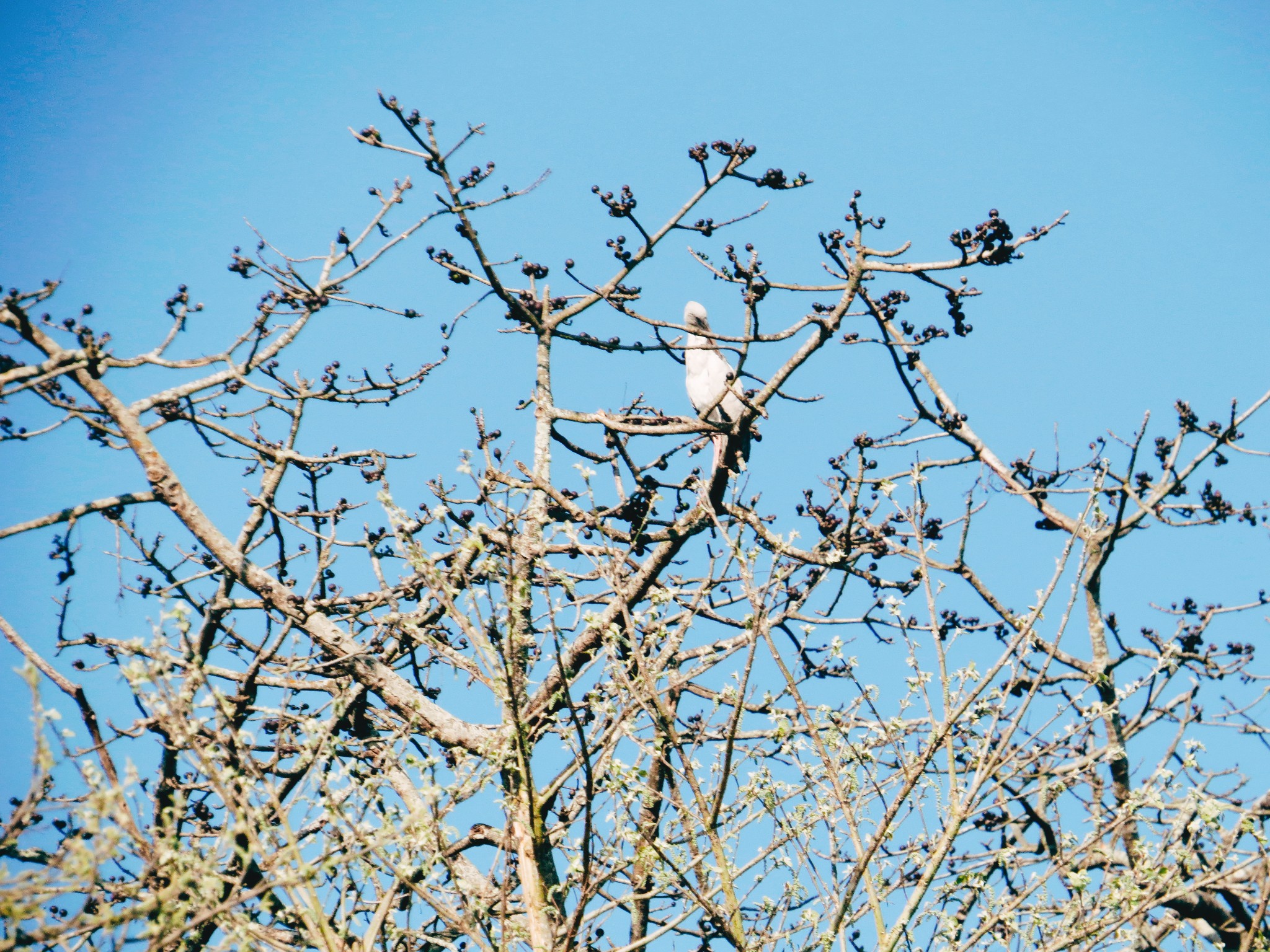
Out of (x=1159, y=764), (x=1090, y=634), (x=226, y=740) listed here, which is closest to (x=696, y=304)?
(x=1090, y=634)

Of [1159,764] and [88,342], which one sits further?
[1159,764]

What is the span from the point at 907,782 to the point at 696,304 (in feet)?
22.6

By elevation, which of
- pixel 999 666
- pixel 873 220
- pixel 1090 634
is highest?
pixel 873 220

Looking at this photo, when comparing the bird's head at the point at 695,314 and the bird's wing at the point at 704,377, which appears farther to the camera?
the bird's head at the point at 695,314

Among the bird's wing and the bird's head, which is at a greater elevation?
the bird's head

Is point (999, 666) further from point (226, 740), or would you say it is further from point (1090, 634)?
point (1090, 634)

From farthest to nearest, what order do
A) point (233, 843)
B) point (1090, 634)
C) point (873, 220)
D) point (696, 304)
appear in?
point (696, 304)
point (1090, 634)
point (873, 220)
point (233, 843)

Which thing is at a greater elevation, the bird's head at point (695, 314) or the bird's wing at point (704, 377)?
the bird's head at point (695, 314)

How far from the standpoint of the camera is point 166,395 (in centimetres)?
477

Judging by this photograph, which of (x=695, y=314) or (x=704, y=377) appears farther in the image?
(x=695, y=314)

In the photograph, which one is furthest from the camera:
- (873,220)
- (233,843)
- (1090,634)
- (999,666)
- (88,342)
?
(1090,634)

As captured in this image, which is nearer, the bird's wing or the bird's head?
the bird's wing

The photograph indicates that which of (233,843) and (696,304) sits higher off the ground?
(696,304)

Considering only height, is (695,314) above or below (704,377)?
above
